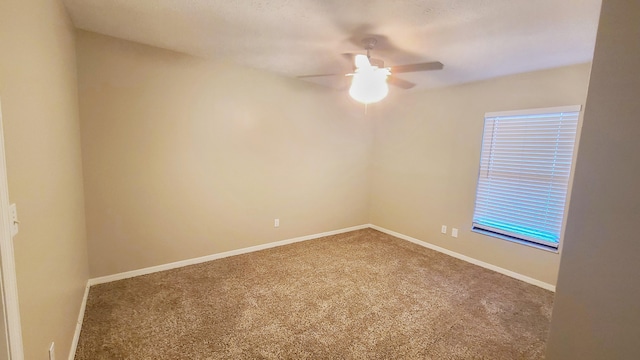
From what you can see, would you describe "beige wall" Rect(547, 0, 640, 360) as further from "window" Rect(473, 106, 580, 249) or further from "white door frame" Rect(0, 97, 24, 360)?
"window" Rect(473, 106, 580, 249)

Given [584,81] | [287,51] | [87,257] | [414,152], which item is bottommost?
[87,257]

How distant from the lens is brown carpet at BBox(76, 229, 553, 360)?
6.20ft

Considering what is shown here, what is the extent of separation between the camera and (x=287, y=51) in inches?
106

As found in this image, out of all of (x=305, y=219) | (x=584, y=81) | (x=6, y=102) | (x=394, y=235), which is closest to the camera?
(x=6, y=102)

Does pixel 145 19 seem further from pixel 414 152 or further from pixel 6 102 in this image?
pixel 414 152

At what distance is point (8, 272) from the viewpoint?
88cm

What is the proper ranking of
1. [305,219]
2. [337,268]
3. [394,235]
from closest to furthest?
[337,268]
[305,219]
[394,235]

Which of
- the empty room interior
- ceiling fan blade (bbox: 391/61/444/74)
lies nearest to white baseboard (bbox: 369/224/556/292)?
the empty room interior

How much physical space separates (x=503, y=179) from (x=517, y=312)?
59.7 inches

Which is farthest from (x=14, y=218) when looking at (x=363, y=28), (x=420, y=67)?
(x=420, y=67)

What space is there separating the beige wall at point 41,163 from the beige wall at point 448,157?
3936mm

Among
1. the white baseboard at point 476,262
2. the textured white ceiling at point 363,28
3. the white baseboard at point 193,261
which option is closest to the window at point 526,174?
the white baseboard at point 476,262

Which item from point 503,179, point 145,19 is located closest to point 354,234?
point 503,179

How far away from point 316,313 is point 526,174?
2774 mm
